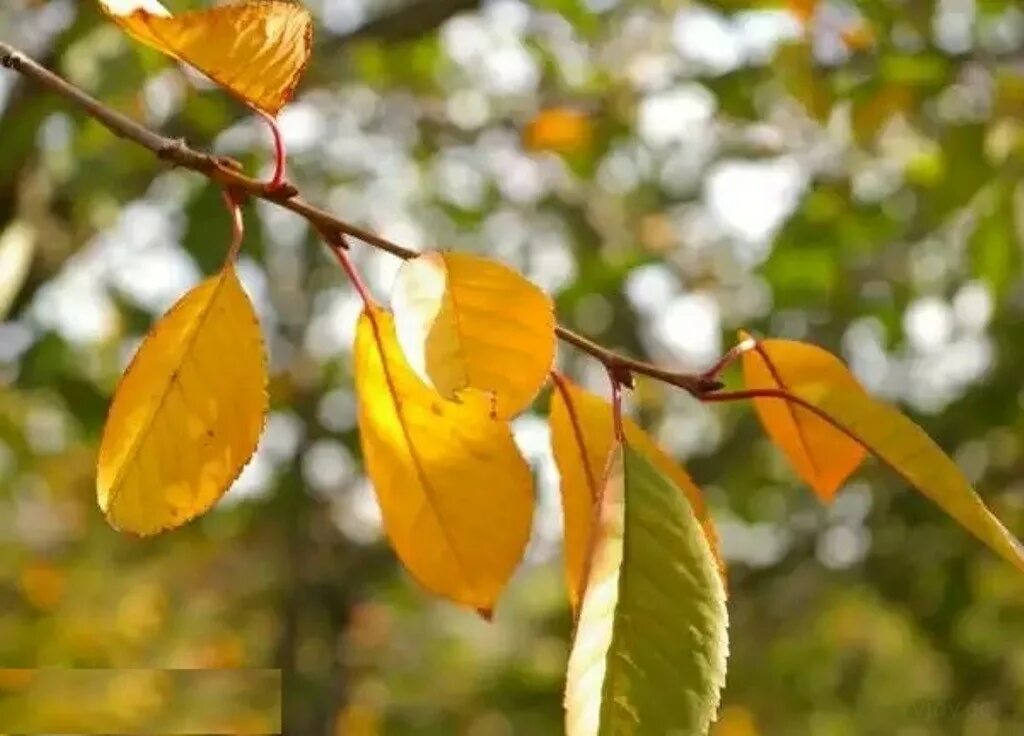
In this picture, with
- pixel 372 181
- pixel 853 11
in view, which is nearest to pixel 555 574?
pixel 372 181

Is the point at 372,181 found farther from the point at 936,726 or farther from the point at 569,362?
the point at 936,726

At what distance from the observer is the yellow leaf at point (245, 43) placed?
357mm

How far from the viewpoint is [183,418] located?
383mm

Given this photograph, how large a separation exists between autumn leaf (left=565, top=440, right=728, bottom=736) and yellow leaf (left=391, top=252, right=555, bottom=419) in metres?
0.04

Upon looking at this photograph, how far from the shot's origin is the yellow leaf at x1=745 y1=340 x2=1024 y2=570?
→ 355 millimetres

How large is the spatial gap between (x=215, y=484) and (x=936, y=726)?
1784 mm

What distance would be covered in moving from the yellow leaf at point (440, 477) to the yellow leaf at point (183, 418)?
4 cm

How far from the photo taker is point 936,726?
197 cm

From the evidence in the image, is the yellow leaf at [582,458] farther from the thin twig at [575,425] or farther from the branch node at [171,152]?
the branch node at [171,152]

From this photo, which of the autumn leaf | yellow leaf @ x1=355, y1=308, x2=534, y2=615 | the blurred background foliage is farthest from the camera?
the blurred background foliage

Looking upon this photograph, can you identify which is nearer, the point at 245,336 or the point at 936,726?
the point at 245,336

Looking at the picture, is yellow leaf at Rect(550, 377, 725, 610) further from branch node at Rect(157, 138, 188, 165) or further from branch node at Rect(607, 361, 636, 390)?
branch node at Rect(157, 138, 188, 165)

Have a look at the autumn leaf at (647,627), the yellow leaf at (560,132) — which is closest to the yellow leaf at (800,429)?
the autumn leaf at (647,627)

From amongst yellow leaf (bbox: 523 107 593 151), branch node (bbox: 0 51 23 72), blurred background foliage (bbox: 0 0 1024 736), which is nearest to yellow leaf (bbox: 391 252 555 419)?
branch node (bbox: 0 51 23 72)
